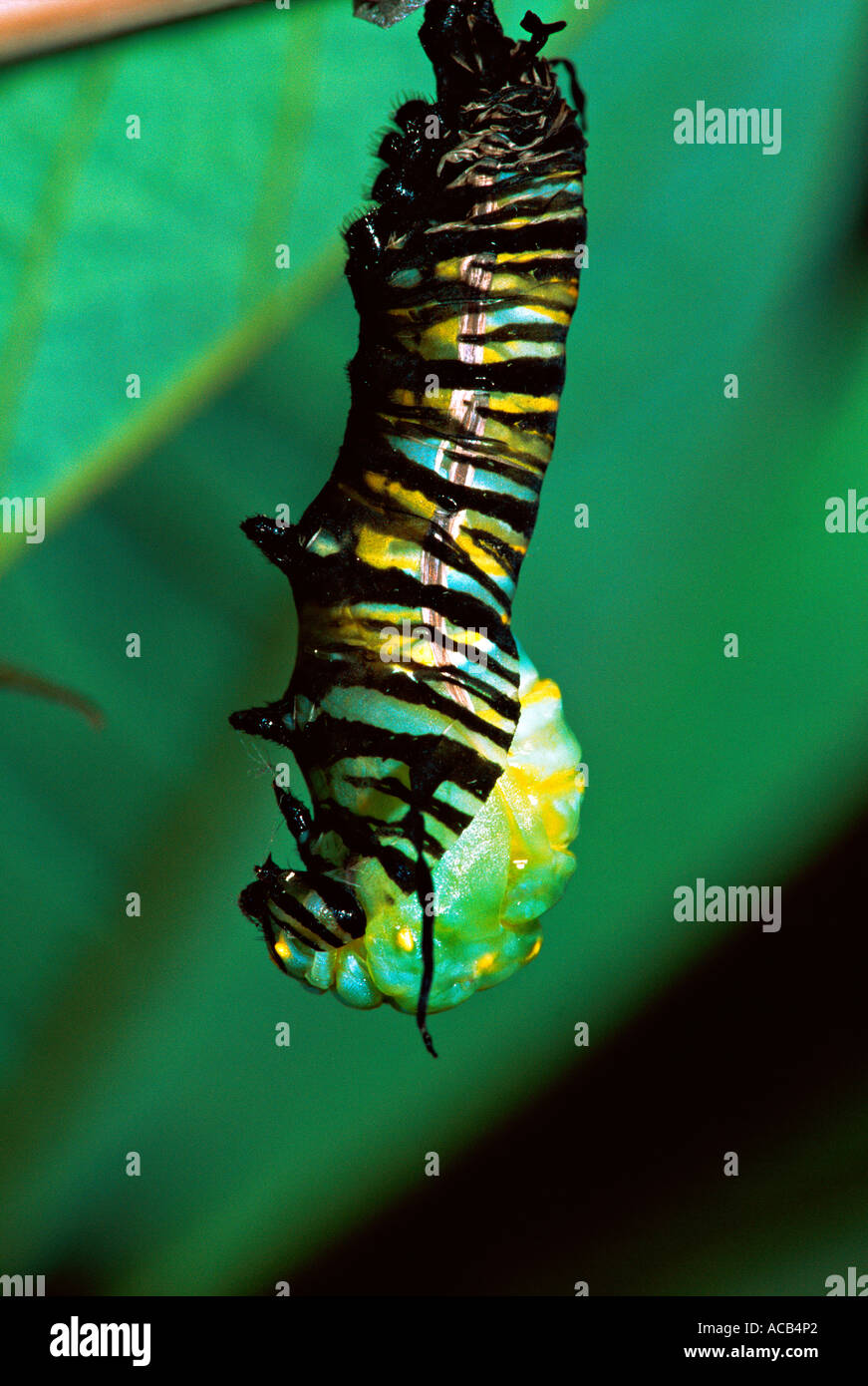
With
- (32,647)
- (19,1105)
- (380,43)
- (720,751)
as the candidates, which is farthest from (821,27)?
(19,1105)

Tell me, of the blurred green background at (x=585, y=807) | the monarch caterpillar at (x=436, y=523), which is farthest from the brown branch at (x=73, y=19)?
the blurred green background at (x=585, y=807)

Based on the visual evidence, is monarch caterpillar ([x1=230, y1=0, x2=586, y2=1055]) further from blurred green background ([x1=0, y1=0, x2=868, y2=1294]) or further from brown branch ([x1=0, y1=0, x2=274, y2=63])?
blurred green background ([x1=0, y1=0, x2=868, y2=1294])

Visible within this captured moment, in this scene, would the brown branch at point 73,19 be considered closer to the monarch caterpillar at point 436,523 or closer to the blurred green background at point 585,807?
the monarch caterpillar at point 436,523

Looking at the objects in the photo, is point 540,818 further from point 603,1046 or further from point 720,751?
point 603,1046

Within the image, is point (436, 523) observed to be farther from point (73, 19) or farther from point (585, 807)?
point (585, 807)

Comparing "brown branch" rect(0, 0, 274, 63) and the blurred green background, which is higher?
"brown branch" rect(0, 0, 274, 63)

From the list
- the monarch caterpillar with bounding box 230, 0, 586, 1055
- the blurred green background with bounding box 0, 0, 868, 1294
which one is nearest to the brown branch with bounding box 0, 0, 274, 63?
the monarch caterpillar with bounding box 230, 0, 586, 1055

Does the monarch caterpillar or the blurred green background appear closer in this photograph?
the monarch caterpillar

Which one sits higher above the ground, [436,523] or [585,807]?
[436,523]

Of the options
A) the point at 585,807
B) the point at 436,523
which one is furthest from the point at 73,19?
the point at 585,807
